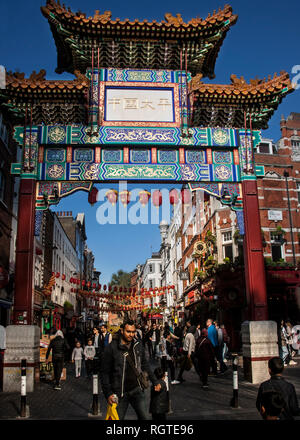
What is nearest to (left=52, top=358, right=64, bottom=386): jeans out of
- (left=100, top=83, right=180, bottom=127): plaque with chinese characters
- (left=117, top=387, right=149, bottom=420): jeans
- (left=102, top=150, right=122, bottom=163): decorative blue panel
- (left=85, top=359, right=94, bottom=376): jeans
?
(left=85, top=359, right=94, bottom=376): jeans

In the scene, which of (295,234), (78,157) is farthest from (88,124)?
(295,234)

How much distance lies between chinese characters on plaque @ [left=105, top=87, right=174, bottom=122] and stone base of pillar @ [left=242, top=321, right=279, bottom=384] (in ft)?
24.8

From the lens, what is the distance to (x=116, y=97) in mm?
14391

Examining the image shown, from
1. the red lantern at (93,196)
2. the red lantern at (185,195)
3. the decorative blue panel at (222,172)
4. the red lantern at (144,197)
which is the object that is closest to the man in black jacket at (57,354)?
the red lantern at (93,196)

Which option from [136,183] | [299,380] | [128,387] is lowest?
[299,380]

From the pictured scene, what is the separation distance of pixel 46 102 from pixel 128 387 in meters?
10.8

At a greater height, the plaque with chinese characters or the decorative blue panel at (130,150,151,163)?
the plaque with chinese characters

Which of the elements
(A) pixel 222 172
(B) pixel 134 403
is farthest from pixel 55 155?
(B) pixel 134 403

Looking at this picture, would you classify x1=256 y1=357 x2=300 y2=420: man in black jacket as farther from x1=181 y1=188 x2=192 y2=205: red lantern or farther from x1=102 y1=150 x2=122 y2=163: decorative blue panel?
x1=181 y1=188 x2=192 y2=205: red lantern

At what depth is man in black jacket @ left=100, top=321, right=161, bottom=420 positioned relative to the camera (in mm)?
5750

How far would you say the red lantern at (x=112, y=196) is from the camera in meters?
14.9

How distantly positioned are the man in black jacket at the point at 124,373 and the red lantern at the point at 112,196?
30.0 ft

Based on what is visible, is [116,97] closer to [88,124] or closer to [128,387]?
[88,124]

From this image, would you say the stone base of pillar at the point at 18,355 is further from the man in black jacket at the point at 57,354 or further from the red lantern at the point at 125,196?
the red lantern at the point at 125,196
